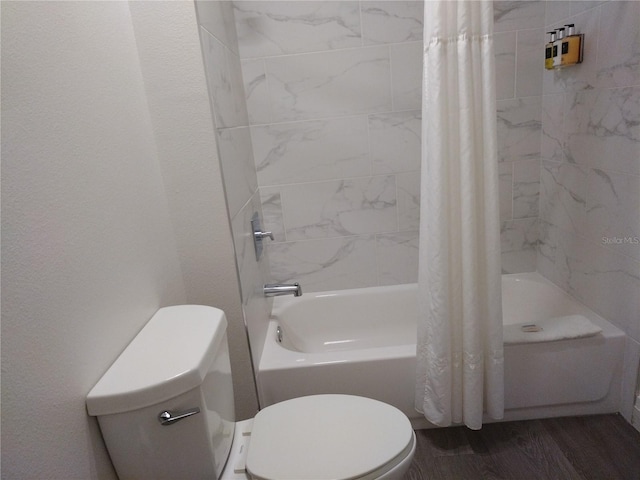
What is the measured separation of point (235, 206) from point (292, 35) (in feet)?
3.41

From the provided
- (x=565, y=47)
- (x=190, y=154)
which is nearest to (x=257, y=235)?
(x=190, y=154)

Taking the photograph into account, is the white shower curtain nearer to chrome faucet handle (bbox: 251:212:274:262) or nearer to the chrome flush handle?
chrome faucet handle (bbox: 251:212:274:262)

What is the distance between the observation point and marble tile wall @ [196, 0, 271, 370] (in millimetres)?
1583

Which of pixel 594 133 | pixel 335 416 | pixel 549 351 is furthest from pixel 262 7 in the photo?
pixel 549 351

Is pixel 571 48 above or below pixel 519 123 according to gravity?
above

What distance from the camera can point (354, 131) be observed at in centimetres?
235

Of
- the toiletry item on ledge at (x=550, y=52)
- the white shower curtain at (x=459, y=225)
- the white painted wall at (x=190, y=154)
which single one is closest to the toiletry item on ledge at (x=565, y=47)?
the toiletry item on ledge at (x=550, y=52)

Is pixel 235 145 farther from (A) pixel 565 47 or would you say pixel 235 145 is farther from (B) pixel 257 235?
(A) pixel 565 47

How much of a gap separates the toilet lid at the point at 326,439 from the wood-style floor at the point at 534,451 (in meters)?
0.55

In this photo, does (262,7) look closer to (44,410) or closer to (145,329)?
(145,329)

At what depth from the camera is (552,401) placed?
1.91 m

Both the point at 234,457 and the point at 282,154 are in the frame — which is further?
the point at 282,154

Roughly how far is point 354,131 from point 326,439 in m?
1.57

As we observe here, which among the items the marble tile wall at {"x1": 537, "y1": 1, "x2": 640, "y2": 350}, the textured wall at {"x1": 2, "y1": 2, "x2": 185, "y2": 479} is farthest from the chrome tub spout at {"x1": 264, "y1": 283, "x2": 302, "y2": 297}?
the marble tile wall at {"x1": 537, "y1": 1, "x2": 640, "y2": 350}
